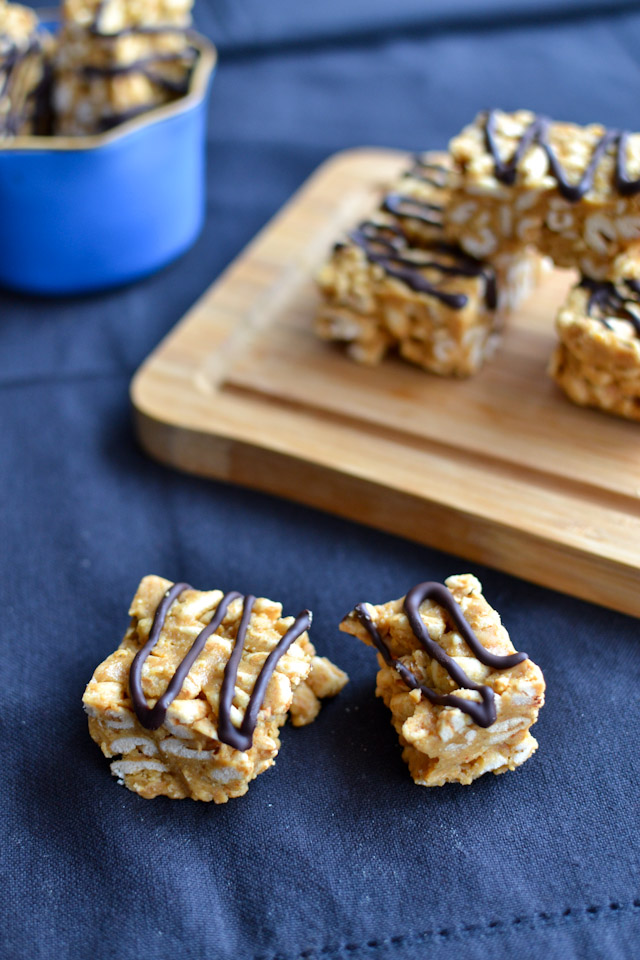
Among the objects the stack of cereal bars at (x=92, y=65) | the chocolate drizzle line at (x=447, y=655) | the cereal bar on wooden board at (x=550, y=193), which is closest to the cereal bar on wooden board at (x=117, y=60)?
the stack of cereal bars at (x=92, y=65)

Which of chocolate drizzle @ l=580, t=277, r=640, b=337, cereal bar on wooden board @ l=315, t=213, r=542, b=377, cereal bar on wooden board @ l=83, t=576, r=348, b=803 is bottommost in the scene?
cereal bar on wooden board @ l=83, t=576, r=348, b=803

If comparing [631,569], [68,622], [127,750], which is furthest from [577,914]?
[68,622]

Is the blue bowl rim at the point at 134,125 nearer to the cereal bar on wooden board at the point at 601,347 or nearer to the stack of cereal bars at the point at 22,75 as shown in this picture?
the stack of cereal bars at the point at 22,75

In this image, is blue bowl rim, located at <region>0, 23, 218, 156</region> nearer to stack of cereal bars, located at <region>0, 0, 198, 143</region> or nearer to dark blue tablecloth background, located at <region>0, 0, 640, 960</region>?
stack of cereal bars, located at <region>0, 0, 198, 143</region>

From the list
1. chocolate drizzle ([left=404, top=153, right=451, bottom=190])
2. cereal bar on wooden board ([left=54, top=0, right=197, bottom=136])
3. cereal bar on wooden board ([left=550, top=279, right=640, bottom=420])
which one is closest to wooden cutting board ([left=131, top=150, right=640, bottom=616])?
cereal bar on wooden board ([left=550, top=279, right=640, bottom=420])

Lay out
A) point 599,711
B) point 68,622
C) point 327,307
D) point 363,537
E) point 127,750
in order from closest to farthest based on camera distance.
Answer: point 127,750
point 599,711
point 68,622
point 363,537
point 327,307

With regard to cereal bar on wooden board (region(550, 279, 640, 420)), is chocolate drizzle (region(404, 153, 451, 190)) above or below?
above

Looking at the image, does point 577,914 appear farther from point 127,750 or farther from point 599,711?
point 127,750
